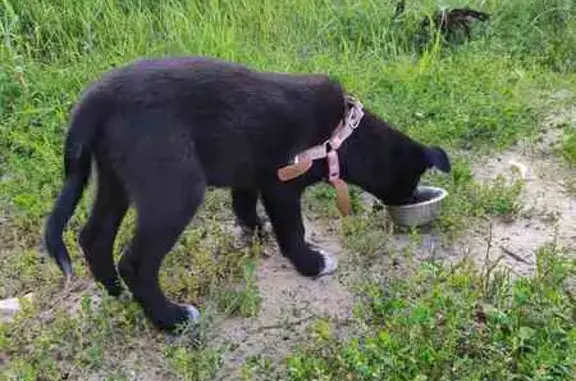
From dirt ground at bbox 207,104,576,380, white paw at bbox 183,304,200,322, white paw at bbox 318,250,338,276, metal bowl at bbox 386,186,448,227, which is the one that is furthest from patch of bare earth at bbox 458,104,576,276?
white paw at bbox 183,304,200,322

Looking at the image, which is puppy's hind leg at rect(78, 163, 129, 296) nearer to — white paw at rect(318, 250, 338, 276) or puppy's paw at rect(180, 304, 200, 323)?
puppy's paw at rect(180, 304, 200, 323)

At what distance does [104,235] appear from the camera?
11.8ft

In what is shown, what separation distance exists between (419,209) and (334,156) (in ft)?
1.76

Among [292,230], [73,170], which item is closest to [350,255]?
[292,230]

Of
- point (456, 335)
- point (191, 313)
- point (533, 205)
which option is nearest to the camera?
point (456, 335)

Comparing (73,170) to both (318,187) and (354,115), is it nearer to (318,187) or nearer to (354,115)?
(354,115)

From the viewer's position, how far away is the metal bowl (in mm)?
4027

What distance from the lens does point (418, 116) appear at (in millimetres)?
4957

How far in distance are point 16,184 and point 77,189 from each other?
1412 mm

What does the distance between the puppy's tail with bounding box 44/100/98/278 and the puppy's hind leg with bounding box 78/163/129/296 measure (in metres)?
0.24

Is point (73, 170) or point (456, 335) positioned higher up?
point (73, 170)

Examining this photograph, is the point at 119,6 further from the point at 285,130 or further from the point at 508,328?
the point at 508,328

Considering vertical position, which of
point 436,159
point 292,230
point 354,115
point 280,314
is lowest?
point 280,314

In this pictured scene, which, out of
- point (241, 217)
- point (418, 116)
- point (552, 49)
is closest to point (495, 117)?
point (418, 116)
